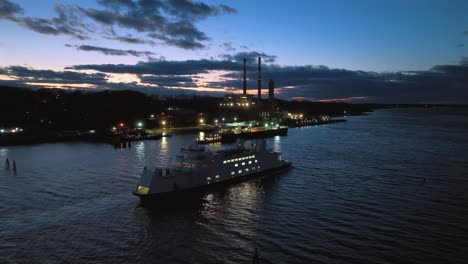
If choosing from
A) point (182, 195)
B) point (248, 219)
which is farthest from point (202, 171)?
point (248, 219)

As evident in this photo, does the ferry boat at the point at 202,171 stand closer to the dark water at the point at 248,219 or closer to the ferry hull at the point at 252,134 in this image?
the dark water at the point at 248,219

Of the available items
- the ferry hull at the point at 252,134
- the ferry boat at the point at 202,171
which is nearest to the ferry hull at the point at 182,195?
the ferry boat at the point at 202,171

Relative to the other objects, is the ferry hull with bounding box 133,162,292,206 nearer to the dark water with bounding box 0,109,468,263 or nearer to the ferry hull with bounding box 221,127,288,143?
the dark water with bounding box 0,109,468,263

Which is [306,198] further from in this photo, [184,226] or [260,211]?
[184,226]

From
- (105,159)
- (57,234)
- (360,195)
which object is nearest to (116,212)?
(57,234)

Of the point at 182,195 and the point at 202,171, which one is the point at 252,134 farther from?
the point at 182,195

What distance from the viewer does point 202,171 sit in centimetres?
4388

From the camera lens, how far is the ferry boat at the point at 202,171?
39031 mm

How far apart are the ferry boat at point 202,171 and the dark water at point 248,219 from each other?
2.26 m

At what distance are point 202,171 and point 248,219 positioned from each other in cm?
1168

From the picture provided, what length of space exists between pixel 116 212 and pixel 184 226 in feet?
27.8

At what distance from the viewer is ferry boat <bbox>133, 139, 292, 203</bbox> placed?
39.0 m

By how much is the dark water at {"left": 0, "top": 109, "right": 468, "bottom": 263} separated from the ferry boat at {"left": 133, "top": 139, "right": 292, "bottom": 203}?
89.0 inches

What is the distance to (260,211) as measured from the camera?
37.0m
